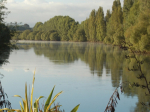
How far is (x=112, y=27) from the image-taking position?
177 ft

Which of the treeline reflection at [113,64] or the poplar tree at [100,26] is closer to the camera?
the treeline reflection at [113,64]

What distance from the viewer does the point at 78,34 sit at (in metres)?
85.4

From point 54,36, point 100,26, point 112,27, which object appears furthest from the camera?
point 54,36

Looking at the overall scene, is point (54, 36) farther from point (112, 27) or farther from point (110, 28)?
point (112, 27)

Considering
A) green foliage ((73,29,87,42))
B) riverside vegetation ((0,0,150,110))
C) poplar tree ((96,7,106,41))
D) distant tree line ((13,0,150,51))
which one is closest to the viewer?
riverside vegetation ((0,0,150,110))

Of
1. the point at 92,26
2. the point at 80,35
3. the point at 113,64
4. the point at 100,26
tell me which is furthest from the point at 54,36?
the point at 113,64

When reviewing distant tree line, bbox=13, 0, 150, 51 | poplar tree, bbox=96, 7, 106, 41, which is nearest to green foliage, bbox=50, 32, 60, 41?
distant tree line, bbox=13, 0, 150, 51

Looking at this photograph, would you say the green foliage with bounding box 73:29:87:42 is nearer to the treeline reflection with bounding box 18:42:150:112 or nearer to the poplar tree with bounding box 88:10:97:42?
the poplar tree with bounding box 88:10:97:42

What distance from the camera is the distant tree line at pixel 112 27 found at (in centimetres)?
2822

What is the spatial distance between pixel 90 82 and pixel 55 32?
316 ft

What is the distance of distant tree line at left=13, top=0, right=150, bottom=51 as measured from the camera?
92.6 feet

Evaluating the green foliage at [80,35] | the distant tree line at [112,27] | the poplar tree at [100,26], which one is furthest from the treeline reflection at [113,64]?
the green foliage at [80,35]

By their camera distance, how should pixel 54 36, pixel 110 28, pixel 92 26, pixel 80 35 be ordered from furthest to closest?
pixel 54 36 < pixel 80 35 < pixel 92 26 < pixel 110 28

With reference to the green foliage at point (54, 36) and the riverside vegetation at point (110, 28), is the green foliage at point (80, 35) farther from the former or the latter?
the green foliage at point (54, 36)
